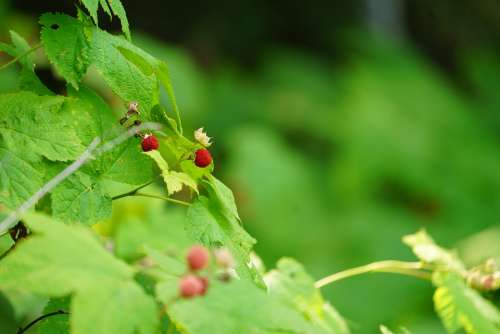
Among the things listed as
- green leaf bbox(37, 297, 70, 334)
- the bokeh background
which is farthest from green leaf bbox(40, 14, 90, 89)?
the bokeh background

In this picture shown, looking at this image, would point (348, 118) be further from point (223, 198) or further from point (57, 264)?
point (57, 264)

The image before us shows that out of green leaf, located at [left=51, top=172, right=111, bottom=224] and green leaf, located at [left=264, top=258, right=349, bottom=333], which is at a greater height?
green leaf, located at [left=264, top=258, right=349, bottom=333]

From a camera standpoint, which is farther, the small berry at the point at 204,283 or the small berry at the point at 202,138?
the small berry at the point at 202,138

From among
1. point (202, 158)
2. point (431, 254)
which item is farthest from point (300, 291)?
point (202, 158)

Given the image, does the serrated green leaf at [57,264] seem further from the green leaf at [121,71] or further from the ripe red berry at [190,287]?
the green leaf at [121,71]

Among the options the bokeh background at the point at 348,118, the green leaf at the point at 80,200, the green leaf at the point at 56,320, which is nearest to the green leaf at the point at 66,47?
the green leaf at the point at 80,200

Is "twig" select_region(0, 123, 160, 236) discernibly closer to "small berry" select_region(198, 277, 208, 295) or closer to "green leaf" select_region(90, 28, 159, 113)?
"green leaf" select_region(90, 28, 159, 113)

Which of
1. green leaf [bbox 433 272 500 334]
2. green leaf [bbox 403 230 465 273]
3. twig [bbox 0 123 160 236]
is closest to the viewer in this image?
twig [bbox 0 123 160 236]

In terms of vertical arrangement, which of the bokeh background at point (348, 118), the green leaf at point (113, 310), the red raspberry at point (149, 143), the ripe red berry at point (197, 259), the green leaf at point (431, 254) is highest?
the bokeh background at point (348, 118)
